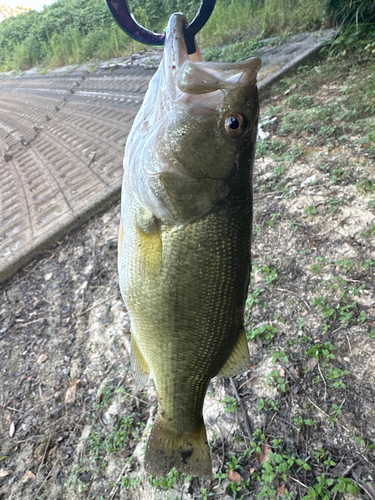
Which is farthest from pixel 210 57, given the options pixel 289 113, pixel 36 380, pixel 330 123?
pixel 36 380

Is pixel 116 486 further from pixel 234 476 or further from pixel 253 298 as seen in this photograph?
pixel 253 298

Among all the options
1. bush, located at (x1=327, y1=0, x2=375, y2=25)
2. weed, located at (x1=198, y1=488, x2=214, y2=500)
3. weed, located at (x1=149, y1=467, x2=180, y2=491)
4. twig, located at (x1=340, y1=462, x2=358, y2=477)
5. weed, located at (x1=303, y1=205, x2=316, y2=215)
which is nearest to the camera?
twig, located at (x1=340, y1=462, x2=358, y2=477)

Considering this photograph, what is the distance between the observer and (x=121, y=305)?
3473 mm

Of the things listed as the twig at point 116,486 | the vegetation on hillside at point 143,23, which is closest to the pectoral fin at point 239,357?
the twig at point 116,486

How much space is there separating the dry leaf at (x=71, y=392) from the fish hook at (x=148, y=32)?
9.09 feet

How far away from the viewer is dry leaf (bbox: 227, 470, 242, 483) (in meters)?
2.14

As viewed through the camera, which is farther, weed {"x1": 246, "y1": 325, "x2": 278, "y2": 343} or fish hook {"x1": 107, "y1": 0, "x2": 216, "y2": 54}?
weed {"x1": 246, "y1": 325, "x2": 278, "y2": 343}

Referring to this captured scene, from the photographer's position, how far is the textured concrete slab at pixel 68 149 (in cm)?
487

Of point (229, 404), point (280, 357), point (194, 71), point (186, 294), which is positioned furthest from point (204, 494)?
point (194, 71)

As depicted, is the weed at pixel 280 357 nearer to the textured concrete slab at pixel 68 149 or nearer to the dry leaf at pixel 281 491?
the dry leaf at pixel 281 491

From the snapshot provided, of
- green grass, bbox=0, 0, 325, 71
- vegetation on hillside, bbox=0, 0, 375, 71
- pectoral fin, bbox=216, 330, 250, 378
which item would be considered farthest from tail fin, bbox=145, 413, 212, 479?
green grass, bbox=0, 0, 325, 71

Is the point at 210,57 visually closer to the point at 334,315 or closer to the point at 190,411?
the point at 334,315

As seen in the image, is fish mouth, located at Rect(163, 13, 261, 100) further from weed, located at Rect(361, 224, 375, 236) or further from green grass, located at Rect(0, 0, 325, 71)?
green grass, located at Rect(0, 0, 325, 71)

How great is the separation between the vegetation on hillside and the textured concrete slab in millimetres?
662
